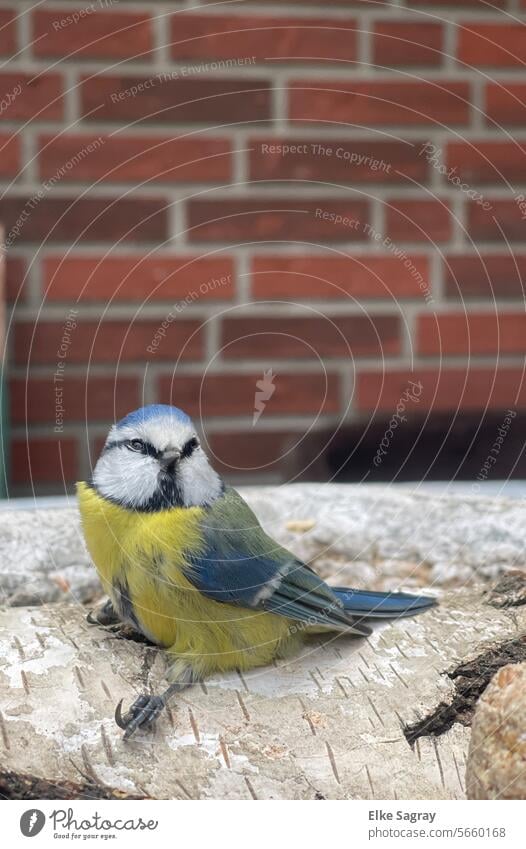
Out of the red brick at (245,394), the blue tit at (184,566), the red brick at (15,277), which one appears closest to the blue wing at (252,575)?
the blue tit at (184,566)

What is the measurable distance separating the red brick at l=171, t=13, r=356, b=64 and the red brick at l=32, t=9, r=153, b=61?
1.0 inches

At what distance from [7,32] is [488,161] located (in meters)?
0.28

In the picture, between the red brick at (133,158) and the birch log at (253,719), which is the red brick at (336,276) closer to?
the red brick at (133,158)

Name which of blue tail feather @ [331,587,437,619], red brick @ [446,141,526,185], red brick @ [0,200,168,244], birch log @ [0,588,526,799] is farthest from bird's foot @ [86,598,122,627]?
red brick @ [446,141,526,185]

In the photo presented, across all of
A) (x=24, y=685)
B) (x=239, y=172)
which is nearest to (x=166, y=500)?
(x=24, y=685)

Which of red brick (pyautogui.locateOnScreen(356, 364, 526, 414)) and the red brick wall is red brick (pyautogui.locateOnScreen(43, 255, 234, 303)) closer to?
the red brick wall

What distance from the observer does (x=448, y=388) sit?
608 millimetres

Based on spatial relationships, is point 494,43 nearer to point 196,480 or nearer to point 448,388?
point 448,388

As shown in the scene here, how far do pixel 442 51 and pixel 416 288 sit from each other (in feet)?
0.47

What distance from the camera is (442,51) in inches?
22.0

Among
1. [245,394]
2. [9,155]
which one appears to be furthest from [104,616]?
[9,155]
